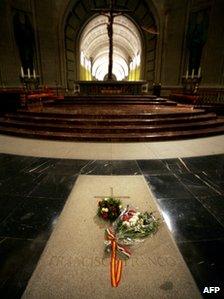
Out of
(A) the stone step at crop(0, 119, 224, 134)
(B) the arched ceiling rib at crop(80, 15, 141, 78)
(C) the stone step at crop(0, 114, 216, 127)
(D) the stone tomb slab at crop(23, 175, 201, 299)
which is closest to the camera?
(D) the stone tomb slab at crop(23, 175, 201, 299)

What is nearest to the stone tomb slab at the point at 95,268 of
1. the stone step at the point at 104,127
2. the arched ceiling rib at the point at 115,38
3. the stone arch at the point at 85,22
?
the stone step at the point at 104,127

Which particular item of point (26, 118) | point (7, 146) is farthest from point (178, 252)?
point (26, 118)

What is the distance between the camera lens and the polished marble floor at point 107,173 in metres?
1.54

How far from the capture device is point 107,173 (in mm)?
3230

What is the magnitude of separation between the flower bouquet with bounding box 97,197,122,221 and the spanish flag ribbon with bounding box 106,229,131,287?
19 cm

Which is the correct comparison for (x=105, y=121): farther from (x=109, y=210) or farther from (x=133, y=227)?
(x=133, y=227)

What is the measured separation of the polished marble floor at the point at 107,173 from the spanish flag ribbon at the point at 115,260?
508mm

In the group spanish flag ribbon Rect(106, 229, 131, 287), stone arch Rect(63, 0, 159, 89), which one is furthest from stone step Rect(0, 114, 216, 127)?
stone arch Rect(63, 0, 159, 89)

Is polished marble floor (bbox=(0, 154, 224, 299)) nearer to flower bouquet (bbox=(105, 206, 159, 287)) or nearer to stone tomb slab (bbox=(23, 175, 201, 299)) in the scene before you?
stone tomb slab (bbox=(23, 175, 201, 299))

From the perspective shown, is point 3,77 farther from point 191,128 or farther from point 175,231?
point 175,231

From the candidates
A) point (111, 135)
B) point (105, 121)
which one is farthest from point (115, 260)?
point (105, 121)

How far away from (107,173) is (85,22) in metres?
16.7

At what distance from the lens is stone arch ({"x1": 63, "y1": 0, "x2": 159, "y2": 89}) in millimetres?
15125

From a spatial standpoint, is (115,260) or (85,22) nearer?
(115,260)
